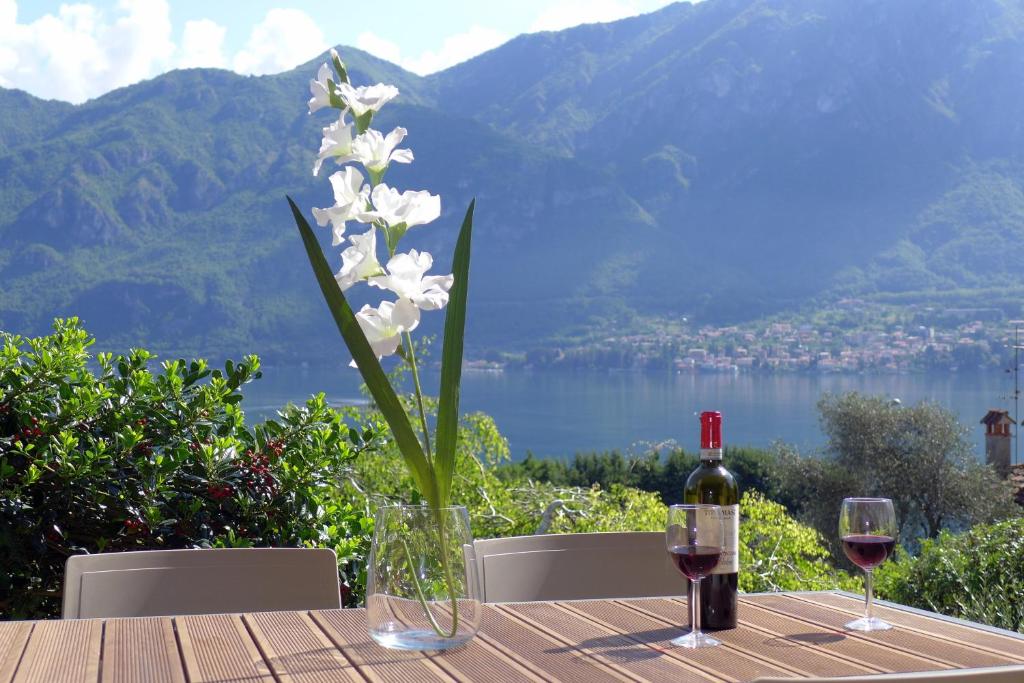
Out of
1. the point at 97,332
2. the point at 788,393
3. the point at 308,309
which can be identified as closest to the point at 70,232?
the point at 97,332

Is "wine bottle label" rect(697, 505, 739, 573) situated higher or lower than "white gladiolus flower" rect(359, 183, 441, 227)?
lower

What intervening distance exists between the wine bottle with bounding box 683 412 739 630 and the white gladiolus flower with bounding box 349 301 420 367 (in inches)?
16.0

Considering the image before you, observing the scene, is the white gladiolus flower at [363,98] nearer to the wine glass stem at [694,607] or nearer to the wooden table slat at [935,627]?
the wine glass stem at [694,607]

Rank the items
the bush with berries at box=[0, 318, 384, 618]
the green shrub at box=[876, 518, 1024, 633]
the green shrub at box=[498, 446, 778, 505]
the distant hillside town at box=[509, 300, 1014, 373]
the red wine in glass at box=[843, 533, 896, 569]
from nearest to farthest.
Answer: the red wine in glass at box=[843, 533, 896, 569] < the bush with berries at box=[0, 318, 384, 618] < the green shrub at box=[876, 518, 1024, 633] < the green shrub at box=[498, 446, 778, 505] < the distant hillside town at box=[509, 300, 1014, 373]

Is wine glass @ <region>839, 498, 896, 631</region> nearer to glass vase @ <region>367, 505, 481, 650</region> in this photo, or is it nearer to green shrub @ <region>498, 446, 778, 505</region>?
glass vase @ <region>367, 505, 481, 650</region>

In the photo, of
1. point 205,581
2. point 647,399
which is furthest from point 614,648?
point 647,399

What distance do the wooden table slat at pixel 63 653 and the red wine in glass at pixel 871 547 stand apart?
0.94 meters

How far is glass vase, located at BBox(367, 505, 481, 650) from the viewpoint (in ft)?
3.71

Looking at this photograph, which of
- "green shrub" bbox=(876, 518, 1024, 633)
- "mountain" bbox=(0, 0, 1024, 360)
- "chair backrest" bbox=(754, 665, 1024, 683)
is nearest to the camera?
"chair backrest" bbox=(754, 665, 1024, 683)

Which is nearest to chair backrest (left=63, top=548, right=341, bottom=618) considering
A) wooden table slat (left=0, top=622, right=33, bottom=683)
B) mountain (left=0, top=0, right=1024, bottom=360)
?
wooden table slat (left=0, top=622, right=33, bottom=683)

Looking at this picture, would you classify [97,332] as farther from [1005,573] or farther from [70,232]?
[1005,573]

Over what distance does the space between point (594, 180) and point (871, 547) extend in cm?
6672

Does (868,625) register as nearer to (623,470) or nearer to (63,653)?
(63,653)

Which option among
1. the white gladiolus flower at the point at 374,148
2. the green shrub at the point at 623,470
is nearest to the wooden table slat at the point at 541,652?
the white gladiolus flower at the point at 374,148
